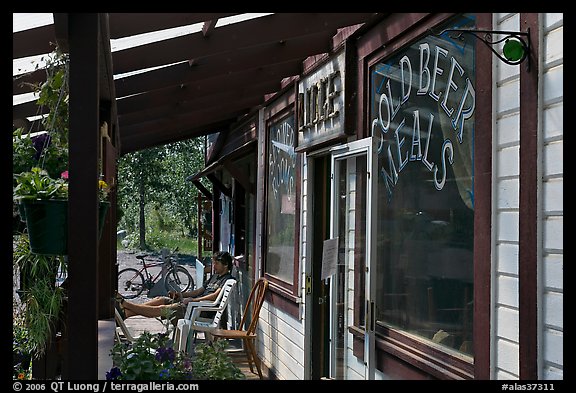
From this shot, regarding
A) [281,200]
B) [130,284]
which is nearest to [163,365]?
[281,200]

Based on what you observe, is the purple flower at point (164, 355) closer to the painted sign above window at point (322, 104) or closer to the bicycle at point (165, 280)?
the painted sign above window at point (322, 104)

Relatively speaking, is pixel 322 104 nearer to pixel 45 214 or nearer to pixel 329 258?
pixel 329 258

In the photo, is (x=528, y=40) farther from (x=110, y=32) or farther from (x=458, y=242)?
(x=110, y=32)

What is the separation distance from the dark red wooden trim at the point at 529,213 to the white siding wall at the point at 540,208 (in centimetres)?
3

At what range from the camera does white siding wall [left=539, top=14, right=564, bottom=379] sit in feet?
8.91

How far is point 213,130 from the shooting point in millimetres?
12008

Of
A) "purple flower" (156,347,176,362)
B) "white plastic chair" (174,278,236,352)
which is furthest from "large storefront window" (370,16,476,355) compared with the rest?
"white plastic chair" (174,278,236,352)

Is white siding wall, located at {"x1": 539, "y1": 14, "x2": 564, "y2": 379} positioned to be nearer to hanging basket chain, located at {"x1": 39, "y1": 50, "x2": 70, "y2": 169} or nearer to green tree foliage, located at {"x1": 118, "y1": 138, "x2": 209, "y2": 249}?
hanging basket chain, located at {"x1": 39, "y1": 50, "x2": 70, "y2": 169}

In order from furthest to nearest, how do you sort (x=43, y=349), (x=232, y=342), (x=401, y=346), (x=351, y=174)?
(x=232, y=342) → (x=351, y=174) → (x=401, y=346) → (x=43, y=349)

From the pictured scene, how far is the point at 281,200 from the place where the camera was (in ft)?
25.7

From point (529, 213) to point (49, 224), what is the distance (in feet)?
5.74
